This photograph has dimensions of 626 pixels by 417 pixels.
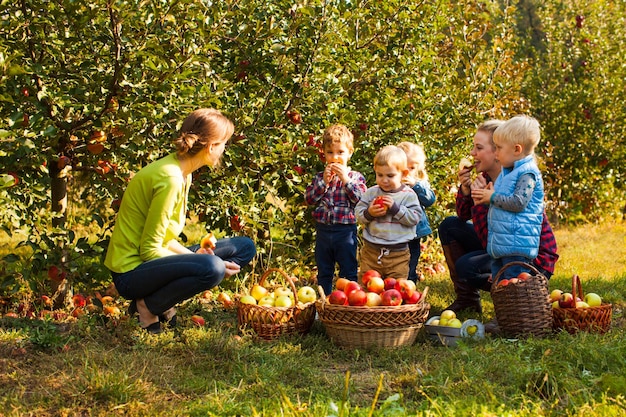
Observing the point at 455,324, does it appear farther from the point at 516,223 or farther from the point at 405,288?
the point at 516,223

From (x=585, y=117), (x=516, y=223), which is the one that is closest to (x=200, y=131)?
(x=516, y=223)

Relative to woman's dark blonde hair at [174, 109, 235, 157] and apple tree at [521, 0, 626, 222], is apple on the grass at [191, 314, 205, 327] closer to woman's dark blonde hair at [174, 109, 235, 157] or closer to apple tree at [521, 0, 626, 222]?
woman's dark blonde hair at [174, 109, 235, 157]

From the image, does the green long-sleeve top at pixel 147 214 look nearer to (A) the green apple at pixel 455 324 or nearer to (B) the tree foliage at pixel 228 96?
(B) the tree foliage at pixel 228 96

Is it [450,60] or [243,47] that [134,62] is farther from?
[450,60]

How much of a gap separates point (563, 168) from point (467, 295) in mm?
5394

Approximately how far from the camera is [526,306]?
156 inches

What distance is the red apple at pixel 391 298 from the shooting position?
3.95 m

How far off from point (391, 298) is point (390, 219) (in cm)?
87

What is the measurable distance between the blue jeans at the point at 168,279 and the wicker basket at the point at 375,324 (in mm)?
680

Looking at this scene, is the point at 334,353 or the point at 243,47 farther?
the point at 243,47

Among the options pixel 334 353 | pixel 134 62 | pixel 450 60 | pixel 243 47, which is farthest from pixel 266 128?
pixel 450 60

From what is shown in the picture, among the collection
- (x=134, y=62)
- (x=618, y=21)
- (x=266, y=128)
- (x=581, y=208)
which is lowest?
(x=581, y=208)

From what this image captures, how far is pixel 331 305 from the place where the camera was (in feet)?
13.1

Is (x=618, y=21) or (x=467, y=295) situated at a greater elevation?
(x=618, y=21)
